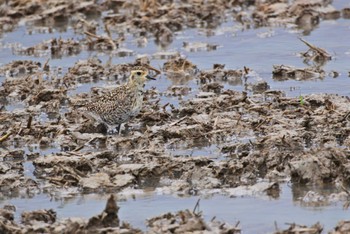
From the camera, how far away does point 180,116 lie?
50.4ft

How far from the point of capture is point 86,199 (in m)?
11.6

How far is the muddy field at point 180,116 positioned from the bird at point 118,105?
0.74 feet

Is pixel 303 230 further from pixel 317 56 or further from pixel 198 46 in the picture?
pixel 198 46

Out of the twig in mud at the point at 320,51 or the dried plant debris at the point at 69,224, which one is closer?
the dried plant debris at the point at 69,224

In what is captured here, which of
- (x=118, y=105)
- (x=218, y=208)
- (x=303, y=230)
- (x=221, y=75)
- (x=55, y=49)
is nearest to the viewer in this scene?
(x=303, y=230)

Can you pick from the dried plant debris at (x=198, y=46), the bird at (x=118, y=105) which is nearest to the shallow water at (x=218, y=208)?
the bird at (x=118, y=105)

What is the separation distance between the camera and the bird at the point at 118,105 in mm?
14953

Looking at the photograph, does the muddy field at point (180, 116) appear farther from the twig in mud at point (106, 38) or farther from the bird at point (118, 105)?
the bird at point (118, 105)

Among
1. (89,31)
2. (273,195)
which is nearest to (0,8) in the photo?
(89,31)

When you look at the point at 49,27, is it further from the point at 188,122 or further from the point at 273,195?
the point at 273,195

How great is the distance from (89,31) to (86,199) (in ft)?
34.5

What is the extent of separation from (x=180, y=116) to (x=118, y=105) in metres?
0.90

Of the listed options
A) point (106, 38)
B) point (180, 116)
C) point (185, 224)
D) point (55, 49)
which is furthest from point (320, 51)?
point (185, 224)

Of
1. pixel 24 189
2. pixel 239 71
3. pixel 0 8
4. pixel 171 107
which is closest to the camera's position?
pixel 24 189
